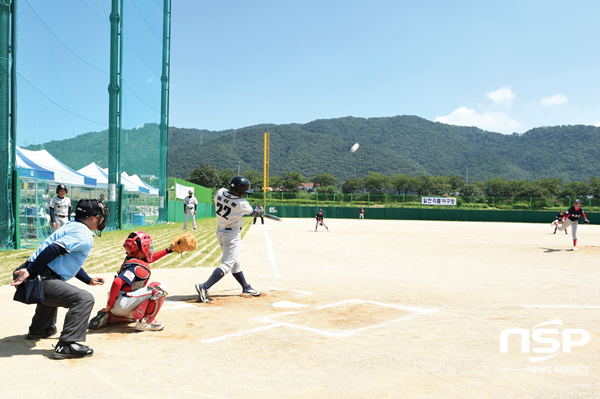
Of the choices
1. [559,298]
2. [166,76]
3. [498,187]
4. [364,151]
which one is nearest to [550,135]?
[364,151]

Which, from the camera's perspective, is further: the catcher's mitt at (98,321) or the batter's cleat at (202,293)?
the batter's cleat at (202,293)

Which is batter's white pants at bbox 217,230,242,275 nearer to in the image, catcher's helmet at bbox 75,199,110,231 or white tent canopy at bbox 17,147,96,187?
catcher's helmet at bbox 75,199,110,231

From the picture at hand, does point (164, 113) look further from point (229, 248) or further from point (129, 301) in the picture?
point (129, 301)

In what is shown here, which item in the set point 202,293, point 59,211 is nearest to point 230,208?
point 202,293

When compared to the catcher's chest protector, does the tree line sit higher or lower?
higher

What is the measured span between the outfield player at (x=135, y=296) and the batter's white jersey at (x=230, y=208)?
194 cm

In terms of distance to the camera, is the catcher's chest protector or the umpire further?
the catcher's chest protector

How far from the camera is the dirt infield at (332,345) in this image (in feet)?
11.9

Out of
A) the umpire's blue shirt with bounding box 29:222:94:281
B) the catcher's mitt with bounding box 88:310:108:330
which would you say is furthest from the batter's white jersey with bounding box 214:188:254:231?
the umpire's blue shirt with bounding box 29:222:94:281

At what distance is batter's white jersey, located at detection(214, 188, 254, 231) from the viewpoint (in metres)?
7.20

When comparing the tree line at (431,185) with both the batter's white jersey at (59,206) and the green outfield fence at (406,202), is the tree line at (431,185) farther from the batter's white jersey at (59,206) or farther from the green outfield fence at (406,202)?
the batter's white jersey at (59,206)

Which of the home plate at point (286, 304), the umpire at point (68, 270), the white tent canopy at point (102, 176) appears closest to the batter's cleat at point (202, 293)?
the home plate at point (286, 304)

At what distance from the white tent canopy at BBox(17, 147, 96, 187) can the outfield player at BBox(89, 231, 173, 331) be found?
40.4 ft

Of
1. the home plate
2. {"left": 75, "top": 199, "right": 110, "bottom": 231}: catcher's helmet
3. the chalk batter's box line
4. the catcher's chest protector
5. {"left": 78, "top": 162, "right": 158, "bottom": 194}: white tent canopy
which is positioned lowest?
the home plate
